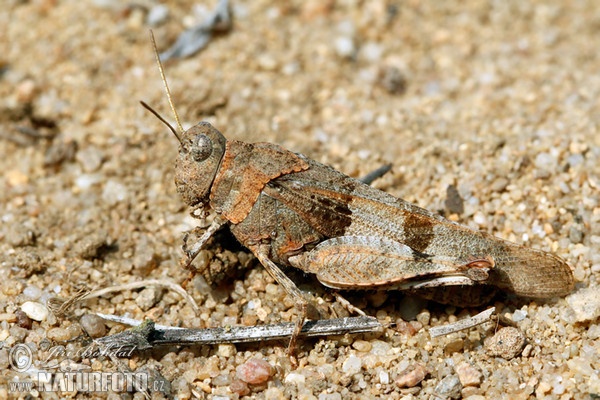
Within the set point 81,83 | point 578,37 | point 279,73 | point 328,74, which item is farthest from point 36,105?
point 578,37

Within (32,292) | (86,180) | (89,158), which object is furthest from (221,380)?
(89,158)

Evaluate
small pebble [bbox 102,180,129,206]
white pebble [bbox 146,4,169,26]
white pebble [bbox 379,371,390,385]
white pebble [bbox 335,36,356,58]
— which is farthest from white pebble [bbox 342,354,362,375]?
white pebble [bbox 146,4,169,26]

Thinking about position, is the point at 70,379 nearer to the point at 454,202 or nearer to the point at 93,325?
the point at 93,325

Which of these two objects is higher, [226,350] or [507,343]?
[507,343]

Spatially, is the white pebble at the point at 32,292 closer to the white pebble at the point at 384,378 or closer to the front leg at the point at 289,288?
the front leg at the point at 289,288

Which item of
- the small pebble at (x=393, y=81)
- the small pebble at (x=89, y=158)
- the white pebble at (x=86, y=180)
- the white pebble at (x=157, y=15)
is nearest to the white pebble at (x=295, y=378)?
the white pebble at (x=86, y=180)

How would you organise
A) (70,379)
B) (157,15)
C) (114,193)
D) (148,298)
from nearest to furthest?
(70,379), (148,298), (114,193), (157,15)

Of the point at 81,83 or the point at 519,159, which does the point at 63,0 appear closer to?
the point at 81,83
